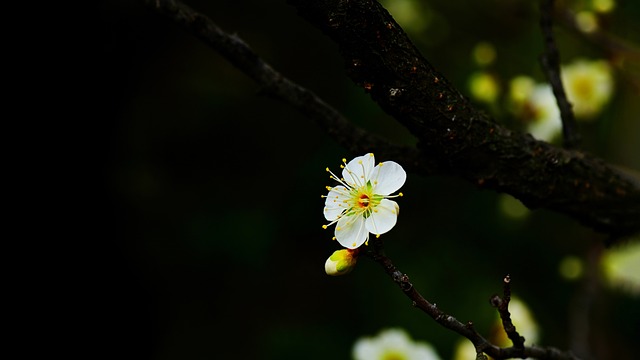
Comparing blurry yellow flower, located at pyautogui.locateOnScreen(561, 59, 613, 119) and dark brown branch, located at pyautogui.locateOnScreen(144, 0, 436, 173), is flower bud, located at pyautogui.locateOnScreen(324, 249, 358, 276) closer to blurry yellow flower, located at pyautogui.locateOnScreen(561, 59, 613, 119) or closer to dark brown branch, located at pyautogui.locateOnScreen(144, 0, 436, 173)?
dark brown branch, located at pyautogui.locateOnScreen(144, 0, 436, 173)

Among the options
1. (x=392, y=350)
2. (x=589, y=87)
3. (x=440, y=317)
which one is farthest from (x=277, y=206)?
(x=440, y=317)

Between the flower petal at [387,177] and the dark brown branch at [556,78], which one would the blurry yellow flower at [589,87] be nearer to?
the dark brown branch at [556,78]

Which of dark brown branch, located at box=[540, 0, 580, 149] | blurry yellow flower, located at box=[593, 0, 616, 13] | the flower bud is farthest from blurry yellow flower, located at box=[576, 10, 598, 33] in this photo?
the flower bud

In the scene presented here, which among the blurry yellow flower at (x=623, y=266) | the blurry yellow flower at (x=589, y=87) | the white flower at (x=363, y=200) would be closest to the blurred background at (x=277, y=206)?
the blurry yellow flower at (x=589, y=87)

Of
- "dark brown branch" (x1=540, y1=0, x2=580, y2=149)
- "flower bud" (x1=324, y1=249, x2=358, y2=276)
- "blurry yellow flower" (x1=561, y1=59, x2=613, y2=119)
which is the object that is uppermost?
"blurry yellow flower" (x1=561, y1=59, x2=613, y2=119)

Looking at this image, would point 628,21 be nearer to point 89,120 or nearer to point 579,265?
point 579,265

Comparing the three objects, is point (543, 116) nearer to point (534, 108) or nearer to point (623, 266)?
point (534, 108)

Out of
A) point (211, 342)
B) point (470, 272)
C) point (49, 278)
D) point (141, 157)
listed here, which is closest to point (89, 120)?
point (141, 157)
